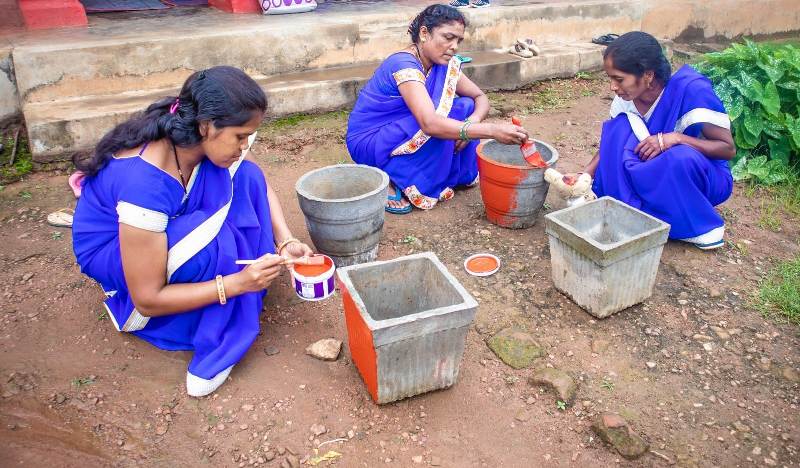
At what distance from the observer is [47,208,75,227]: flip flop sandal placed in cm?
341

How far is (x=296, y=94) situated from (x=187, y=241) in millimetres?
3001

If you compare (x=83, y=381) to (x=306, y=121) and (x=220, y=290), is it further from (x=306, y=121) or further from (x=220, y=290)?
(x=306, y=121)

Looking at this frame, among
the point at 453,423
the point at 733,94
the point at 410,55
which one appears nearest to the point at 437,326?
the point at 453,423

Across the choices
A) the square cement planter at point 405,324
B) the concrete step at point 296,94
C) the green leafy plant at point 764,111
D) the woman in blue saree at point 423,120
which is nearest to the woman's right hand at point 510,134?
the woman in blue saree at point 423,120

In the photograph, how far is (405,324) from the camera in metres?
1.92

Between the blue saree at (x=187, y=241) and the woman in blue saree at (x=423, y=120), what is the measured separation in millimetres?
1218

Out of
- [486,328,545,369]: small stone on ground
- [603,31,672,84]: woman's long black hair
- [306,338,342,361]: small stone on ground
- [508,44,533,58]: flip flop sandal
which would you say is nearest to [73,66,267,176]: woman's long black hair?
[306,338,342,361]: small stone on ground

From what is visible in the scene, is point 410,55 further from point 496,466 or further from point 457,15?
point 496,466

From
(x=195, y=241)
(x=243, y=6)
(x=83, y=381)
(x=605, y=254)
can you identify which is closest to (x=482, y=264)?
(x=605, y=254)

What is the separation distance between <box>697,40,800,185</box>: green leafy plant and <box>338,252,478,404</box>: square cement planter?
2.94 meters

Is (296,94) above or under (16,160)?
above

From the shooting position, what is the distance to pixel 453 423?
2135mm

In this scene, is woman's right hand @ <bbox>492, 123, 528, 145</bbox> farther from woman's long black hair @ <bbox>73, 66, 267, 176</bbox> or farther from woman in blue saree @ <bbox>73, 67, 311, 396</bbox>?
woman's long black hair @ <bbox>73, 66, 267, 176</bbox>

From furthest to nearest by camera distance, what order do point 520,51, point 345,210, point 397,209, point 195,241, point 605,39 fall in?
point 605,39
point 520,51
point 397,209
point 345,210
point 195,241
